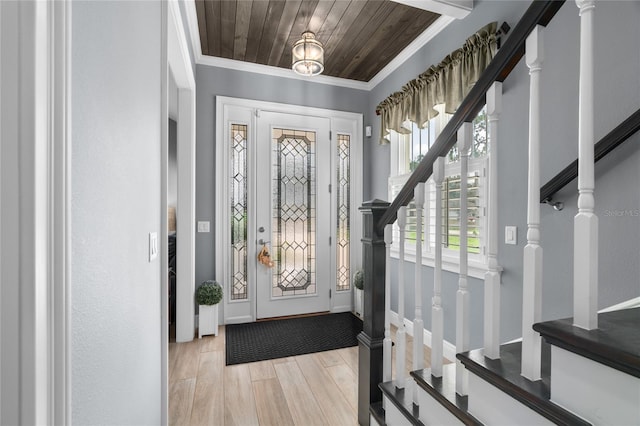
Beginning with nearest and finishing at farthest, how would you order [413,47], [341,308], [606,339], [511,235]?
[606,339] → [511,235] → [413,47] → [341,308]

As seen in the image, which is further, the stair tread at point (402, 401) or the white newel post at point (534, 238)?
the stair tread at point (402, 401)

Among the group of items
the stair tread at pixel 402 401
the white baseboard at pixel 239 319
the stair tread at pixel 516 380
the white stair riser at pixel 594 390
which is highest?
the white stair riser at pixel 594 390

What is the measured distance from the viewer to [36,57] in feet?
1.64

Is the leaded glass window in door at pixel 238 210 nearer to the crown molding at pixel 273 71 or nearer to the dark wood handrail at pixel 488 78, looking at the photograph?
the crown molding at pixel 273 71

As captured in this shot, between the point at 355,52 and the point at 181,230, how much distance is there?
236 cm

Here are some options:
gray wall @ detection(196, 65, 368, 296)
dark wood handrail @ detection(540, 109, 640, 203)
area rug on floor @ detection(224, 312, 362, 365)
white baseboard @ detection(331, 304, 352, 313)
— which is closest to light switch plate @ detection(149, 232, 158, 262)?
area rug on floor @ detection(224, 312, 362, 365)

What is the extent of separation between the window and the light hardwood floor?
92 centimetres

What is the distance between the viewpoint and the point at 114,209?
2.88ft

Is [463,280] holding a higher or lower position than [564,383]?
higher

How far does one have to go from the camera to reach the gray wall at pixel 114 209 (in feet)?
2.22

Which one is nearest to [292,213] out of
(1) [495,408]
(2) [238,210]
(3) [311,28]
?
(2) [238,210]

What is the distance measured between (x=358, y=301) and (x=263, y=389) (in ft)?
5.49

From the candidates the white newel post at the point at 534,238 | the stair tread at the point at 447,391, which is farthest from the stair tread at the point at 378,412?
the white newel post at the point at 534,238

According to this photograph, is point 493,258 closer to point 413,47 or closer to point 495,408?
point 495,408
